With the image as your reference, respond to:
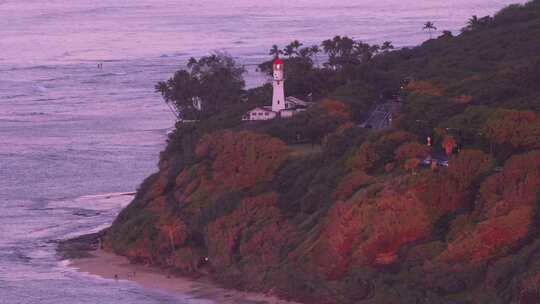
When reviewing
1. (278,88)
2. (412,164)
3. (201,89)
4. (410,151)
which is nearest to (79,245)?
(410,151)

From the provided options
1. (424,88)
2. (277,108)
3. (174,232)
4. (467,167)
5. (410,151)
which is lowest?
(174,232)

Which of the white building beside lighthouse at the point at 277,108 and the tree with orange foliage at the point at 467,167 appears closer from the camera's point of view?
the tree with orange foliage at the point at 467,167

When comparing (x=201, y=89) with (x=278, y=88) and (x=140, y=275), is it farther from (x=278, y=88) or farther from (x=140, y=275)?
(x=140, y=275)

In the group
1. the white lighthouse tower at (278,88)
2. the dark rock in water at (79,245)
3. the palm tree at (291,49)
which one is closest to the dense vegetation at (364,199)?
the dark rock in water at (79,245)

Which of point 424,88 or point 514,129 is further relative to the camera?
point 424,88

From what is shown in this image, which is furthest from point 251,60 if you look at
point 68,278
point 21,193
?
point 68,278

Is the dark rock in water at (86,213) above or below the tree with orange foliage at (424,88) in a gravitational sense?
below

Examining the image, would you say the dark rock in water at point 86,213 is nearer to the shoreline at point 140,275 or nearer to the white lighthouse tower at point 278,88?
the shoreline at point 140,275

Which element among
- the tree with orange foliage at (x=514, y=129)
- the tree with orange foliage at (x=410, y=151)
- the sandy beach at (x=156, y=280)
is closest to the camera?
the sandy beach at (x=156, y=280)

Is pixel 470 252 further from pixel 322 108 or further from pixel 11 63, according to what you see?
pixel 11 63
